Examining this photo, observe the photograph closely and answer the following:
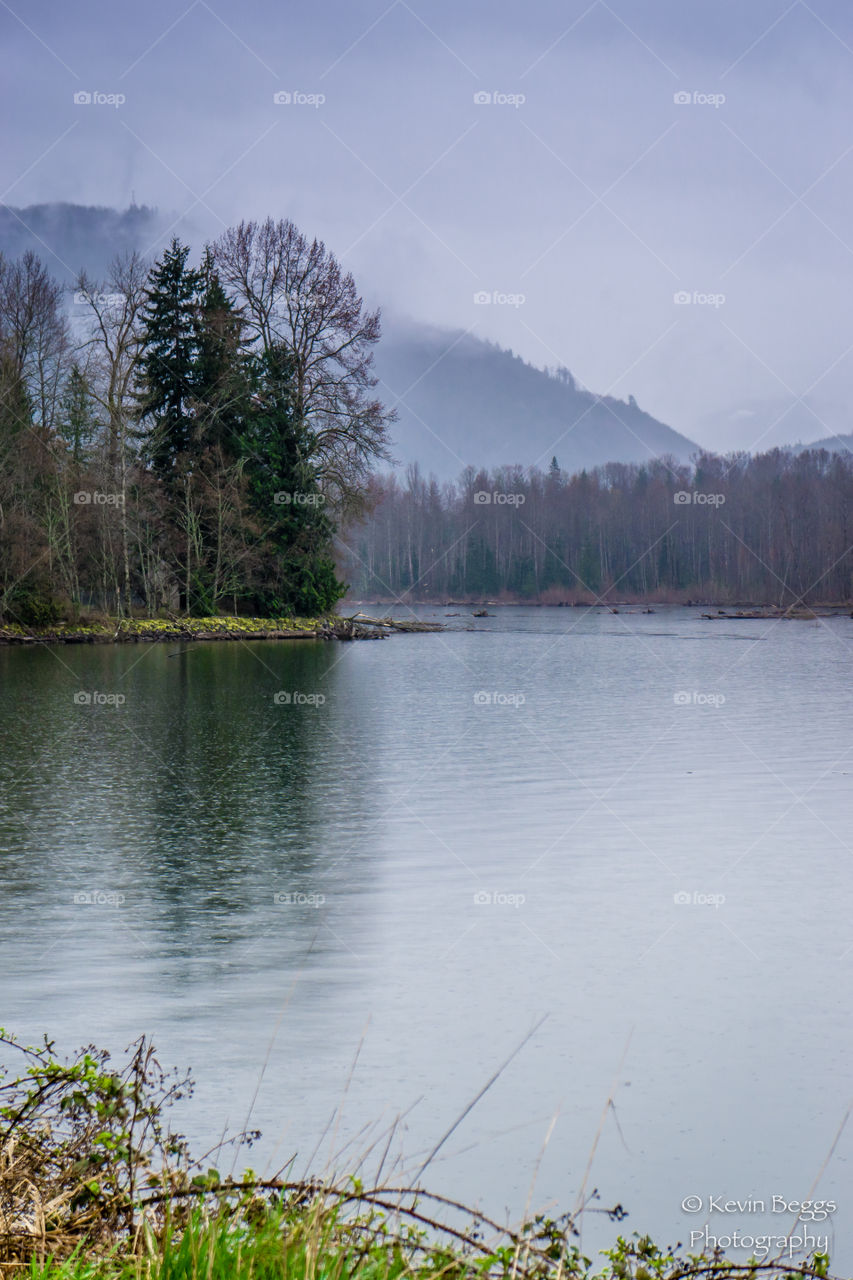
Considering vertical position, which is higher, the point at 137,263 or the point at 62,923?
the point at 137,263

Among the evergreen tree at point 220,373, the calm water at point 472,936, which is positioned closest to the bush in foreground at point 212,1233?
the calm water at point 472,936

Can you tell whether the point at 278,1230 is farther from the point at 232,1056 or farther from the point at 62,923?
the point at 62,923

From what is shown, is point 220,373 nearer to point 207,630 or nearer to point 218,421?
point 218,421

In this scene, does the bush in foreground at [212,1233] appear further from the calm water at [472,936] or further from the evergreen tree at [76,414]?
the evergreen tree at [76,414]

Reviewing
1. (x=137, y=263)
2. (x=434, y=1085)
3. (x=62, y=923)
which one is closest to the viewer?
(x=434, y=1085)

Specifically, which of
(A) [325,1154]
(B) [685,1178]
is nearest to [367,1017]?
(A) [325,1154]

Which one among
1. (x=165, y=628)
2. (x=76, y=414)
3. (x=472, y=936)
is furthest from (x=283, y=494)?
(x=472, y=936)

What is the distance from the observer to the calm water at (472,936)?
16.8 ft

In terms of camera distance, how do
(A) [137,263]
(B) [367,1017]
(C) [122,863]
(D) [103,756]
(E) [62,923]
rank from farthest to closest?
(A) [137,263] < (D) [103,756] < (C) [122,863] < (E) [62,923] < (B) [367,1017]

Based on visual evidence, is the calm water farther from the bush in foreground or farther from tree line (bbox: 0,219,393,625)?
tree line (bbox: 0,219,393,625)

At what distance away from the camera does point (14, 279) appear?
47469 millimetres

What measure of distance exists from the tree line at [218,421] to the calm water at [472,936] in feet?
78.7

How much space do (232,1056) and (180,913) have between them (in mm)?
2698

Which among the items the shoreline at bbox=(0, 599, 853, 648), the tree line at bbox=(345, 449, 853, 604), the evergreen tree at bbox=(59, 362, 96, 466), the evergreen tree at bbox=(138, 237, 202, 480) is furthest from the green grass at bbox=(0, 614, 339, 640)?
the tree line at bbox=(345, 449, 853, 604)
